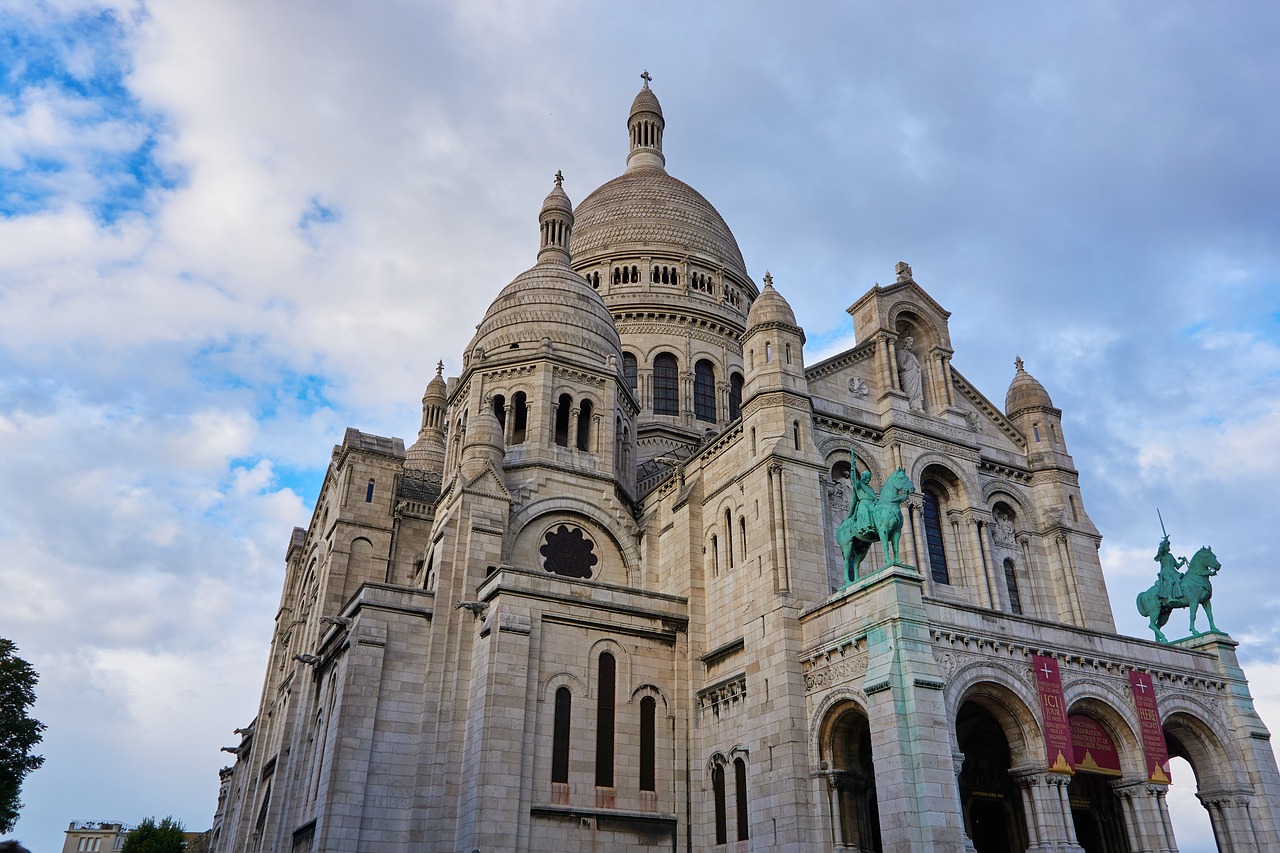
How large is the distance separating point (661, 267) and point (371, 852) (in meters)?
36.3

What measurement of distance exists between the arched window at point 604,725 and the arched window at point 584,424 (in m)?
10.2

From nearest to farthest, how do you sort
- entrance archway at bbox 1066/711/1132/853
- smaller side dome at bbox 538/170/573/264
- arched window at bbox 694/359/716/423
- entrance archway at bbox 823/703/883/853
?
entrance archway at bbox 823/703/883/853 → entrance archway at bbox 1066/711/1132/853 → smaller side dome at bbox 538/170/573/264 → arched window at bbox 694/359/716/423

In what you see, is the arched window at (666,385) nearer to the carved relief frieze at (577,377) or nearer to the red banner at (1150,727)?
the carved relief frieze at (577,377)

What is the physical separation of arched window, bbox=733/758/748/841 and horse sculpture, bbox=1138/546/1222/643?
1342 centimetres

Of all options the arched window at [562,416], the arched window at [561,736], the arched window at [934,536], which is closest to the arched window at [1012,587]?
the arched window at [934,536]

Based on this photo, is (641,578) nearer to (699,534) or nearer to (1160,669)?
(699,534)

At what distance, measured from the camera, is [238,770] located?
4722 cm

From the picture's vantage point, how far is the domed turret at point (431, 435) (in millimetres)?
48250

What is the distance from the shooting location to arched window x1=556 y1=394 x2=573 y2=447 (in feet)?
125

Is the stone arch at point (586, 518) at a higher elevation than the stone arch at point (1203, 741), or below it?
higher

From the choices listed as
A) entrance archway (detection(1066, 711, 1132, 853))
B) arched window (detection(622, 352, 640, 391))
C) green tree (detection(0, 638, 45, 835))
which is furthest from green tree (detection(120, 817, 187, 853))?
entrance archway (detection(1066, 711, 1132, 853))

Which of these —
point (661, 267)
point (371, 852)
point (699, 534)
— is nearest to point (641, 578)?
point (699, 534)

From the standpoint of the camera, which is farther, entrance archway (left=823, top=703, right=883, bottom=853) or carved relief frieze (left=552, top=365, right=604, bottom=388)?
carved relief frieze (left=552, top=365, right=604, bottom=388)

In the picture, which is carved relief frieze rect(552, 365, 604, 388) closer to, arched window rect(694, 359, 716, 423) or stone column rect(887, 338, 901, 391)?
stone column rect(887, 338, 901, 391)
